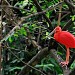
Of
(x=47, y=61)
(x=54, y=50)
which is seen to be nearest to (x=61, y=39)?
(x=54, y=50)

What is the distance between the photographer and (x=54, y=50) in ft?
8.04

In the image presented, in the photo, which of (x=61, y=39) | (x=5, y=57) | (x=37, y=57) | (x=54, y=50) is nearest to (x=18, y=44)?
(x=5, y=57)

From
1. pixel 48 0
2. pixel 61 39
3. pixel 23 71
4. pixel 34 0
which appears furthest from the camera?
pixel 23 71

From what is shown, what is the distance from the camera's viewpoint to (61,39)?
176 cm

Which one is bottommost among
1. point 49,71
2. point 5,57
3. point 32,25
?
point 49,71

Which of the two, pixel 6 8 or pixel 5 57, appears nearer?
pixel 6 8

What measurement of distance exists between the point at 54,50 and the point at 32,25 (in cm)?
29

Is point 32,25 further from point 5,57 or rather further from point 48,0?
point 5,57

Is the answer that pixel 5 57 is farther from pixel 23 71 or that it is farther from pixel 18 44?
pixel 23 71

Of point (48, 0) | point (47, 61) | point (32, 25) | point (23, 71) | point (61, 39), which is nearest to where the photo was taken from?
point (61, 39)

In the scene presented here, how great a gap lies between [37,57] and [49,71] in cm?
77

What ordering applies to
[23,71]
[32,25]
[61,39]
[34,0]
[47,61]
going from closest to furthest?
[61,39], [34,0], [32,25], [23,71], [47,61]

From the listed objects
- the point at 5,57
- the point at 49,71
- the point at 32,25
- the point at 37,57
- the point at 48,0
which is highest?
the point at 48,0

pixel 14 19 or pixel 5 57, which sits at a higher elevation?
pixel 14 19
